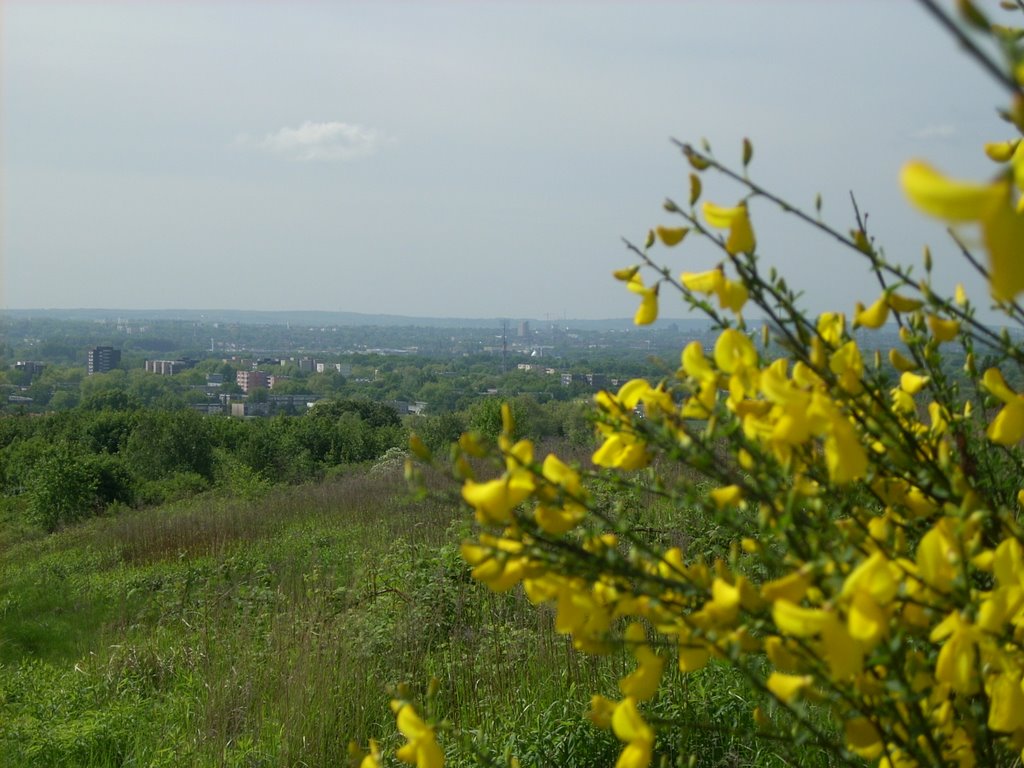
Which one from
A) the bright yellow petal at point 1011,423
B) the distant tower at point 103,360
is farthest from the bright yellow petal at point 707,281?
the distant tower at point 103,360

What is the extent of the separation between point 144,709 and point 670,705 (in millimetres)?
2358

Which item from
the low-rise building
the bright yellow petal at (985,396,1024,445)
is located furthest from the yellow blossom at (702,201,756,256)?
the low-rise building

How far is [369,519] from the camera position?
30.1 ft

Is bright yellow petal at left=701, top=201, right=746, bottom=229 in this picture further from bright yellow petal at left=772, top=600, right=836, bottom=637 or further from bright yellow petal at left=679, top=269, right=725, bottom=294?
bright yellow petal at left=772, top=600, right=836, bottom=637

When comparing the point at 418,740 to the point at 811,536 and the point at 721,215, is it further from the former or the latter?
the point at 721,215

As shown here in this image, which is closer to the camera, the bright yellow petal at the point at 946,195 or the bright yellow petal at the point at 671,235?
the bright yellow petal at the point at 946,195

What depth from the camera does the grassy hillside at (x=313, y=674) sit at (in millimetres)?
2932

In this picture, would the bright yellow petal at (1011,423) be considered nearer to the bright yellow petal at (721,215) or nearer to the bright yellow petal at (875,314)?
the bright yellow petal at (875,314)

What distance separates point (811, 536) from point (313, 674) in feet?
9.94

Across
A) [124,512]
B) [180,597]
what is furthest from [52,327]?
Answer: [180,597]

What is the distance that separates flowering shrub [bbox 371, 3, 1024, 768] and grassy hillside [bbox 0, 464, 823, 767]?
0.92ft

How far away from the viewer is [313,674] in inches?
136

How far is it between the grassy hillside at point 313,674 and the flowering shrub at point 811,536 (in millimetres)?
279

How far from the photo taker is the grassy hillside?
2.93m
